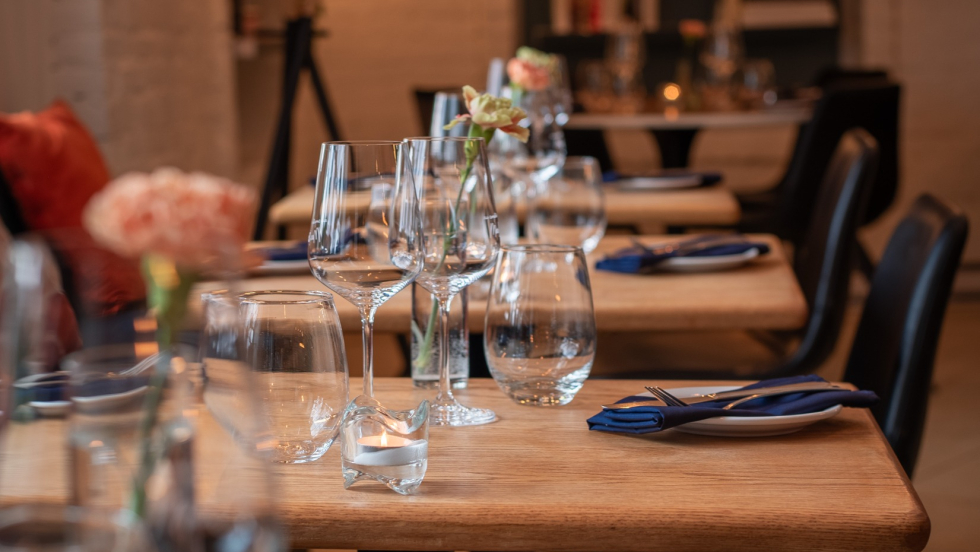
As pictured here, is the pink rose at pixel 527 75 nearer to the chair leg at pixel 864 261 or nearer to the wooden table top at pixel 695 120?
the wooden table top at pixel 695 120

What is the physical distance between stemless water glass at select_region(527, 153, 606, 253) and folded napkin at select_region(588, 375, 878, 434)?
78cm

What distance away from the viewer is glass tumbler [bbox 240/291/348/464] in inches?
30.4

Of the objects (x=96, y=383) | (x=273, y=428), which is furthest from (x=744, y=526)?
(x=96, y=383)

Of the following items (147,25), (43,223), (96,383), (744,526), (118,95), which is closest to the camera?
(96,383)

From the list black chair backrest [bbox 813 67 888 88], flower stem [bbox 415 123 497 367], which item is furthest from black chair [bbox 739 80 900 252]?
flower stem [bbox 415 123 497 367]

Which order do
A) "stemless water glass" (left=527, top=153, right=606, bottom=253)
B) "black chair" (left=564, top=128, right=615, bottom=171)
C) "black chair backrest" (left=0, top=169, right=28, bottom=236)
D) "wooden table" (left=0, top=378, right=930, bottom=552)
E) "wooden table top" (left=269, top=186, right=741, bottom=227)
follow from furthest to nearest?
"black chair" (left=564, top=128, right=615, bottom=171) → "wooden table top" (left=269, top=186, right=741, bottom=227) → "black chair backrest" (left=0, top=169, right=28, bottom=236) → "stemless water glass" (left=527, top=153, right=606, bottom=253) → "wooden table" (left=0, top=378, right=930, bottom=552)

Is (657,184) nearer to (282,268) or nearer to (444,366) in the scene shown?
(282,268)

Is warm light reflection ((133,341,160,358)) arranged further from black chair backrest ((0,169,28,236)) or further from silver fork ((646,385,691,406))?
black chair backrest ((0,169,28,236))

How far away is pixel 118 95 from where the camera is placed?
10.1 ft

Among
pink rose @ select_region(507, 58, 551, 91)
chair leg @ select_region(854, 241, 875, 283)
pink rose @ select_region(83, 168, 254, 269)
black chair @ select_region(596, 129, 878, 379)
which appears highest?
pink rose @ select_region(507, 58, 551, 91)

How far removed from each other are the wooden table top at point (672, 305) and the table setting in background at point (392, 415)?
0.27 m

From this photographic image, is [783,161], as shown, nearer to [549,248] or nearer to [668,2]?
[668,2]

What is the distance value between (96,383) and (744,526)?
1.52 ft

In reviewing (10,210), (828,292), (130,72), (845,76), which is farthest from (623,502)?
(845,76)
